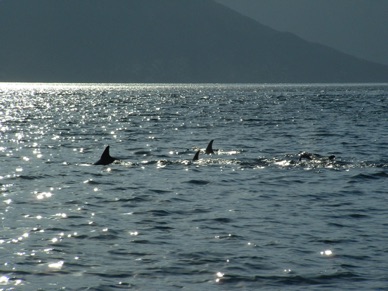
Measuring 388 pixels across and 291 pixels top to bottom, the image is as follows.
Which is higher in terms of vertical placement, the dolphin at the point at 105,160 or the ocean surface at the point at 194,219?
the dolphin at the point at 105,160

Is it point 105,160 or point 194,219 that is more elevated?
point 105,160

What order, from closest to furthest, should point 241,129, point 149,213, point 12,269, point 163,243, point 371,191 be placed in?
point 12,269 → point 163,243 → point 149,213 → point 371,191 → point 241,129

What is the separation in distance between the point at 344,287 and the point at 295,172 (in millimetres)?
18352

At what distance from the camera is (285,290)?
678 inches

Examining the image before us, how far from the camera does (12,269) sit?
1847 cm

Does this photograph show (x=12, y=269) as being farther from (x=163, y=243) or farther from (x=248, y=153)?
(x=248, y=153)

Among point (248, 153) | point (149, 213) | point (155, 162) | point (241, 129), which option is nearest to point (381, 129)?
point (241, 129)

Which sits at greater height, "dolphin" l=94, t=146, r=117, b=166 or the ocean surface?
"dolphin" l=94, t=146, r=117, b=166

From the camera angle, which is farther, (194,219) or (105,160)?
(105,160)

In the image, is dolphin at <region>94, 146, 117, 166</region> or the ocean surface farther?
dolphin at <region>94, 146, 117, 166</region>

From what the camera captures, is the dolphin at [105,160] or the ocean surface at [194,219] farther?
the dolphin at [105,160]

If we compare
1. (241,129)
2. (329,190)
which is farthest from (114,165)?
(241,129)

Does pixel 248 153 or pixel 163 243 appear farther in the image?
pixel 248 153

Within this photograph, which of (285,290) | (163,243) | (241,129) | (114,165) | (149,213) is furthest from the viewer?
(241,129)
